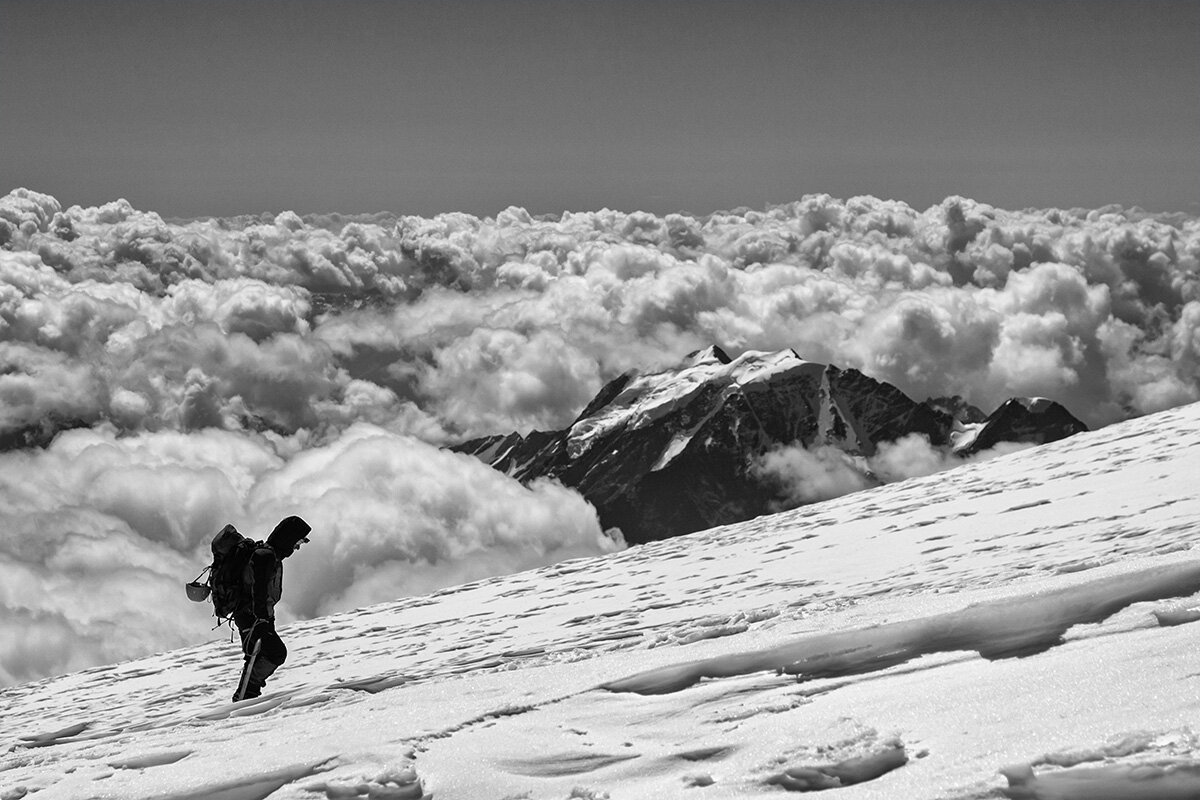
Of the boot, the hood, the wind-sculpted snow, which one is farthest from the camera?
the boot

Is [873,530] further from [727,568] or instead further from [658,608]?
[658,608]

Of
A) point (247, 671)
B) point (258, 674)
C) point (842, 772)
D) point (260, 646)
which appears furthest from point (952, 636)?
point (258, 674)

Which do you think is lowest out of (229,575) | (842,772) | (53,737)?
(53,737)

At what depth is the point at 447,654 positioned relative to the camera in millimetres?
16594

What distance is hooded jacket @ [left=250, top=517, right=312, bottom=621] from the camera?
44.3 ft

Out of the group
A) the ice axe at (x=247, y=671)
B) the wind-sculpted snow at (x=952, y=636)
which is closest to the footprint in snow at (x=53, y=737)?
the ice axe at (x=247, y=671)

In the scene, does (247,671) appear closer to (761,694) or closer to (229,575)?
(229,575)

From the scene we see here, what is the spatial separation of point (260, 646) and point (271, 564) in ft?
4.34

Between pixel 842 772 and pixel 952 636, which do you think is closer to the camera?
pixel 842 772

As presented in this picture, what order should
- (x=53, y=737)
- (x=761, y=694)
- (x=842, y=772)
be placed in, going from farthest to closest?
(x=53, y=737) < (x=761, y=694) < (x=842, y=772)

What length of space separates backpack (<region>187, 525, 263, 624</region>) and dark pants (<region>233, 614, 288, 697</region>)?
0.28 meters

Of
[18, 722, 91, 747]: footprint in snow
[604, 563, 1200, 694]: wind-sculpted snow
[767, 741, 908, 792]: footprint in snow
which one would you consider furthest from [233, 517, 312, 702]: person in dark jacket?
[767, 741, 908, 792]: footprint in snow

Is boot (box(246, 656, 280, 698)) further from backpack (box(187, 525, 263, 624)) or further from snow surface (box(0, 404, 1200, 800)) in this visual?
backpack (box(187, 525, 263, 624))

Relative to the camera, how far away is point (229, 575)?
13.6 metres
